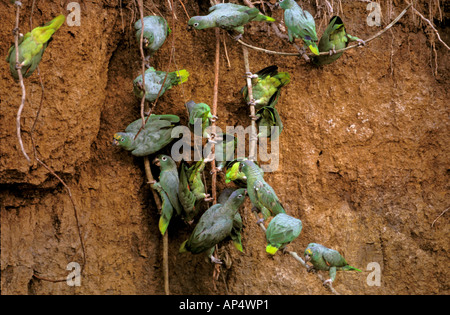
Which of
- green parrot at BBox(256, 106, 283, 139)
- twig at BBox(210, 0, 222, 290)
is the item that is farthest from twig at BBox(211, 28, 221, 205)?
green parrot at BBox(256, 106, 283, 139)

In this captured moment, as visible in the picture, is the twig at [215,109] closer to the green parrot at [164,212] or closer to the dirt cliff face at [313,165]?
the dirt cliff face at [313,165]

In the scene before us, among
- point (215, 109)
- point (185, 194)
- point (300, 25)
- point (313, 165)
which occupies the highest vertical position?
point (300, 25)

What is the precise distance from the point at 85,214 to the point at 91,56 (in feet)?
2.41

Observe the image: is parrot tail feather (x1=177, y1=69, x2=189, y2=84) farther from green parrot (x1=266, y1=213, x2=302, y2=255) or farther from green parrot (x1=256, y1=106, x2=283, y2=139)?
green parrot (x1=266, y1=213, x2=302, y2=255)

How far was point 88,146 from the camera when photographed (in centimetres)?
211

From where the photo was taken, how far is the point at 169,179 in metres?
2.14

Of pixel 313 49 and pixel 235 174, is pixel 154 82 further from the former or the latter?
pixel 313 49

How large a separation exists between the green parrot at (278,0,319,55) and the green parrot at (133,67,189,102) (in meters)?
0.53

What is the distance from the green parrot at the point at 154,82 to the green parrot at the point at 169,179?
0.29m

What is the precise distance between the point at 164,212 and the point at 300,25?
1.04m

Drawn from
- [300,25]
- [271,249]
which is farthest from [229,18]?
[271,249]

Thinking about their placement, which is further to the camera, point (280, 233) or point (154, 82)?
point (154, 82)

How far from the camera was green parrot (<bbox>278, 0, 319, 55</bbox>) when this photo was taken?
200cm
